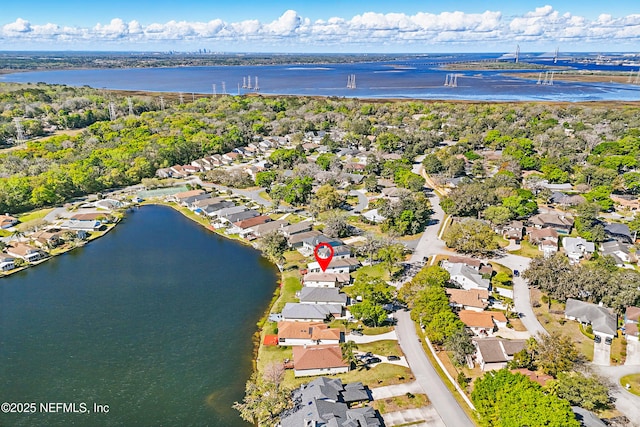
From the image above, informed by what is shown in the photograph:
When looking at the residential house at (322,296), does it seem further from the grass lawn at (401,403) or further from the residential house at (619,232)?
the residential house at (619,232)

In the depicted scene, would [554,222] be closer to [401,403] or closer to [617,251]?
[617,251]

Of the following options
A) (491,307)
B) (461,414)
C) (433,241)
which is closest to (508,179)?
(433,241)

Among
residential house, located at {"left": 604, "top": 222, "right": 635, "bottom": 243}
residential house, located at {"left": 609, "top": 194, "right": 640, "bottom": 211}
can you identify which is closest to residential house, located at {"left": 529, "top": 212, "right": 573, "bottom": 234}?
residential house, located at {"left": 604, "top": 222, "right": 635, "bottom": 243}

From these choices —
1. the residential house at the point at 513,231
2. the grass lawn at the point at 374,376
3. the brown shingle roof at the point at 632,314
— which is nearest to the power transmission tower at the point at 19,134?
the grass lawn at the point at 374,376

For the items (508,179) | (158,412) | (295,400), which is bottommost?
(158,412)

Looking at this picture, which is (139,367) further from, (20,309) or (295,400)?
(20,309)

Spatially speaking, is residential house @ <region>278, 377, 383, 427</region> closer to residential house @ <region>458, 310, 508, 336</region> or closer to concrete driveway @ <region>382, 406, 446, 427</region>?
concrete driveway @ <region>382, 406, 446, 427</region>

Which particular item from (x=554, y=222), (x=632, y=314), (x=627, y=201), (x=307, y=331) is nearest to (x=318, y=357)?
(x=307, y=331)
